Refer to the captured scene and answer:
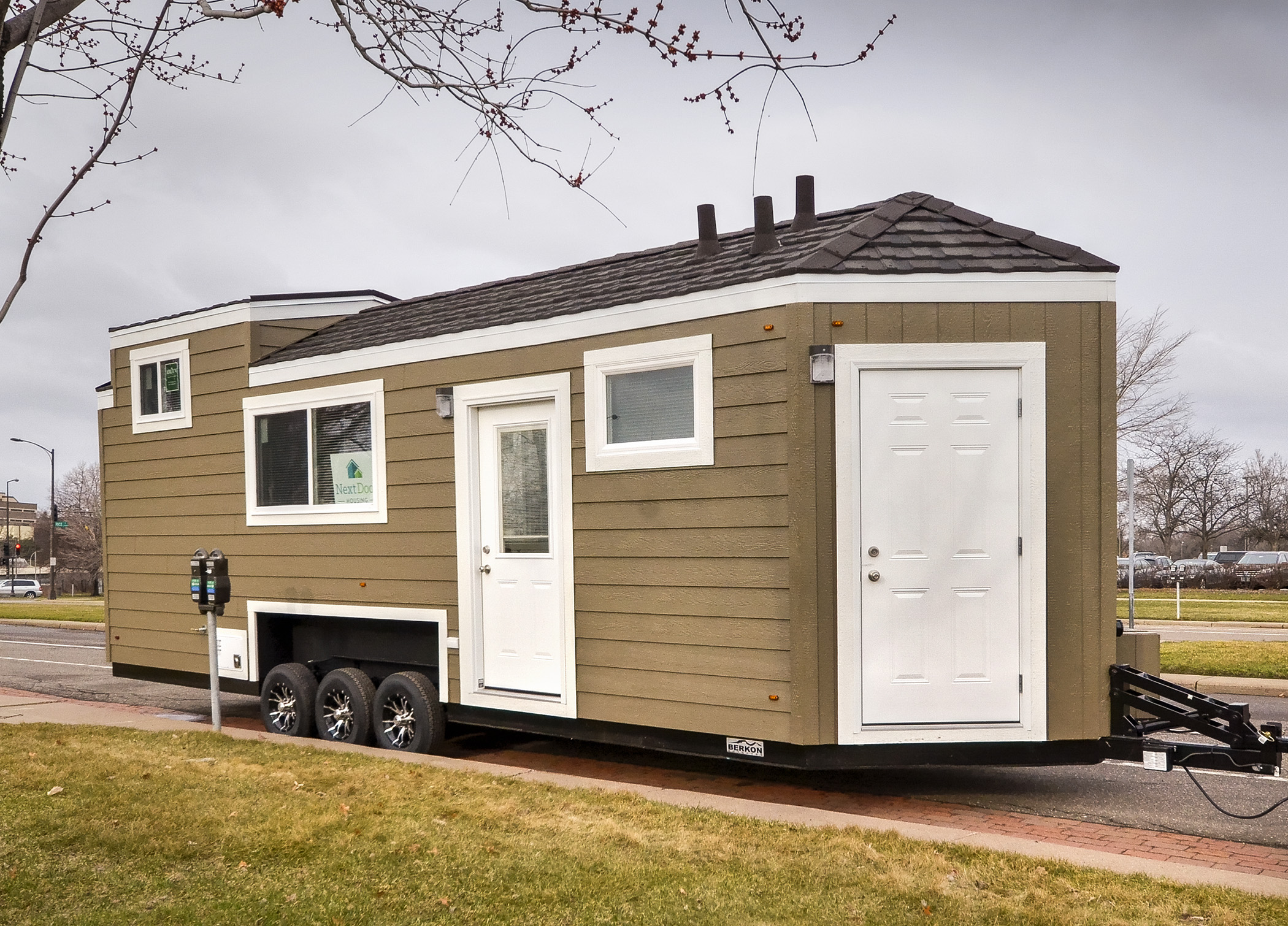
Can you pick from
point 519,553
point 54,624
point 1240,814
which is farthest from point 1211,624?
point 54,624

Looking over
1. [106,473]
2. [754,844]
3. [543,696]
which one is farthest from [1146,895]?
[106,473]

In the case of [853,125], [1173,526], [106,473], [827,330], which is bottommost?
[1173,526]

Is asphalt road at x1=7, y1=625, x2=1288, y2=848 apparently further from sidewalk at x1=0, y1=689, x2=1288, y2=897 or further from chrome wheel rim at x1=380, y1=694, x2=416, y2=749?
chrome wheel rim at x1=380, y1=694, x2=416, y2=749

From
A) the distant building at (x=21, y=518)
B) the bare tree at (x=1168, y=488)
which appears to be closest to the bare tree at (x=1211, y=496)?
the bare tree at (x=1168, y=488)

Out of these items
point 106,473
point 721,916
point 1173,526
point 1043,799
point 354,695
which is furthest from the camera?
point 1173,526

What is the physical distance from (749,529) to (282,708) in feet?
16.0

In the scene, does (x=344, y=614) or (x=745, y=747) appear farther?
(x=344, y=614)

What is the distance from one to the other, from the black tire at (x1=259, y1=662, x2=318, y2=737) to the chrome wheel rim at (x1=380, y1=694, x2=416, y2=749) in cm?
77

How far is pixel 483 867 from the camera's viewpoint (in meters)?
4.61

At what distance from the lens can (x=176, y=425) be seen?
32.8ft

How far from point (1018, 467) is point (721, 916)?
3161 millimetres

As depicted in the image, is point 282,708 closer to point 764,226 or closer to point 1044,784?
point 764,226

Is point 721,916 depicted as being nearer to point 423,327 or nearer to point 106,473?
point 423,327

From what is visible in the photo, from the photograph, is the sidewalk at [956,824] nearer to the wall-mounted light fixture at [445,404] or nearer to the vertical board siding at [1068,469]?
the vertical board siding at [1068,469]
